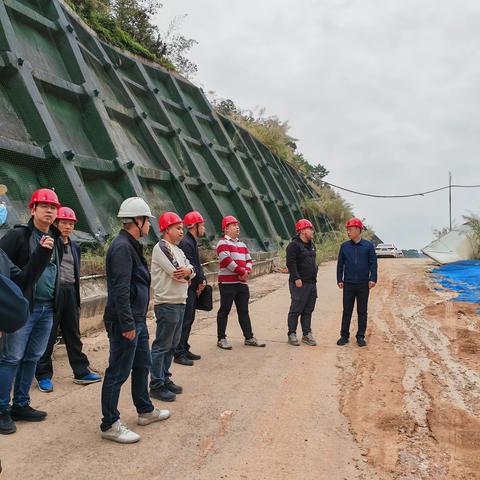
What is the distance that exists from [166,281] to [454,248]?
60.8ft

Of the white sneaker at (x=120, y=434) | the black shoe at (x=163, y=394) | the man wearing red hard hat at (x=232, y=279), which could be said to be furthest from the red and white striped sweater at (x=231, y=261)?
the white sneaker at (x=120, y=434)

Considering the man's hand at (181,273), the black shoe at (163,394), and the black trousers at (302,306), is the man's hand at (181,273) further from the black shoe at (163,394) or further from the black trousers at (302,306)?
the black trousers at (302,306)

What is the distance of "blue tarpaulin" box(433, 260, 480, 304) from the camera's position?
1131 centimetres

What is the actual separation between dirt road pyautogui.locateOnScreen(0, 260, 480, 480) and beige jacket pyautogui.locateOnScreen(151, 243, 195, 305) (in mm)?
1007

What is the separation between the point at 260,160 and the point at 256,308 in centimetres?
1386

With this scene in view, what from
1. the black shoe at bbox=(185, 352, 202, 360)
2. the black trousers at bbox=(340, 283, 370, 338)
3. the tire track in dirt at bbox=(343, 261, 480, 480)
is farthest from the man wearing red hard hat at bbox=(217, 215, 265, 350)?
the tire track in dirt at bbox=(343, 261, 480, 480)

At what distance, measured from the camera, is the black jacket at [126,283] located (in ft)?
11.8

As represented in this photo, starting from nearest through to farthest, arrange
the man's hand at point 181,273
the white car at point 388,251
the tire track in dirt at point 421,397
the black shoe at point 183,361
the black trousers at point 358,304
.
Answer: the tire track in dirt at point 421,397, the man's hand at point 181,273, the black shoe at point 183,361, the black trousers at point 358,304, the white car at point 388,251

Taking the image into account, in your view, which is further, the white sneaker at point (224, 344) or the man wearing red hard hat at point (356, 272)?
the man wearing red hard hat at point (356, 272)

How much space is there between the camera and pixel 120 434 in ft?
11.9

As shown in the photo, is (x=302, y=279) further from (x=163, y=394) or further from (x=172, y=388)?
(x=163, y=394)

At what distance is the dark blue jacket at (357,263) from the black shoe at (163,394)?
3725 mm

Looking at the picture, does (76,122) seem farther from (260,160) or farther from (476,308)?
(260,160)

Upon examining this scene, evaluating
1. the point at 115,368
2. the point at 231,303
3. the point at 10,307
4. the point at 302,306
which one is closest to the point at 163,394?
the point at 115,368
